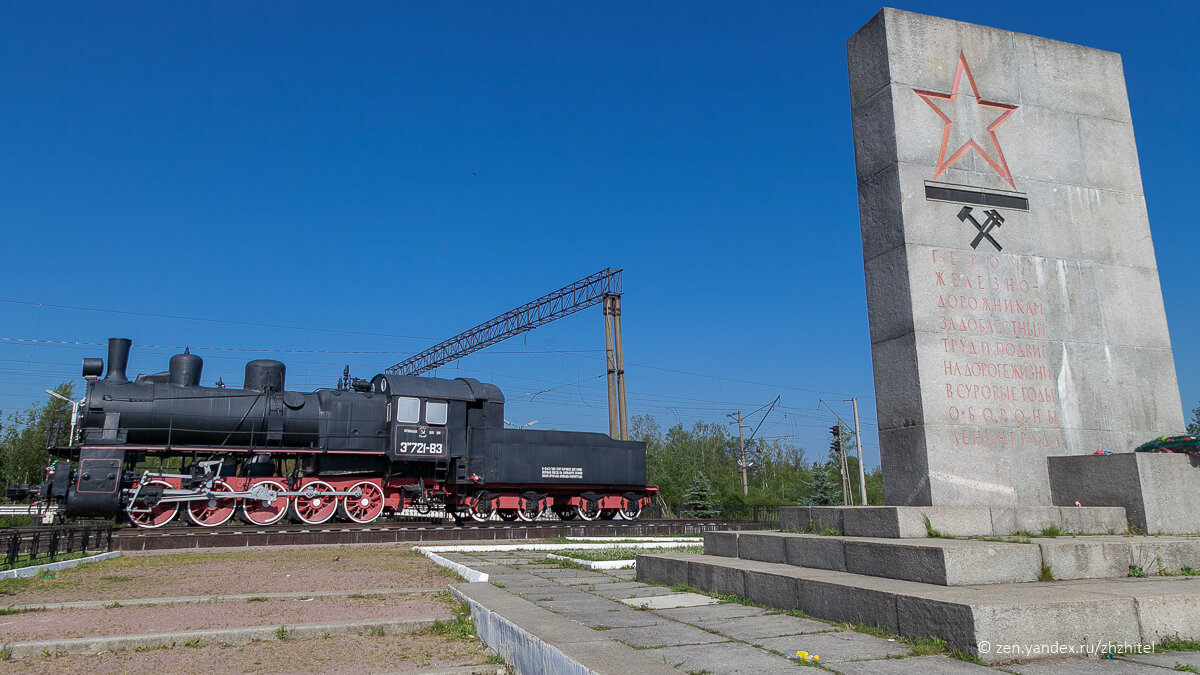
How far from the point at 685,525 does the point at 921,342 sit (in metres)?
14.2

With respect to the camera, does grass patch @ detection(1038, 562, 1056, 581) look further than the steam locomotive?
No

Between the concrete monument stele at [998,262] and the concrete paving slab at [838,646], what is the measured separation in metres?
2.32

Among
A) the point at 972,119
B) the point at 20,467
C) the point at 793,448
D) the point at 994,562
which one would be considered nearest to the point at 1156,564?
the point at 994,562

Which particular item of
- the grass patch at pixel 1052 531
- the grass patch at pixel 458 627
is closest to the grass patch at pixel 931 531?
the grass patch at pixel 1052 531

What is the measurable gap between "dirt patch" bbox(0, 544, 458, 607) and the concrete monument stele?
6.02 m

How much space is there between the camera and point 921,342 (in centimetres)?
652

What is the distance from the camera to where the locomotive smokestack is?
18.7 meters

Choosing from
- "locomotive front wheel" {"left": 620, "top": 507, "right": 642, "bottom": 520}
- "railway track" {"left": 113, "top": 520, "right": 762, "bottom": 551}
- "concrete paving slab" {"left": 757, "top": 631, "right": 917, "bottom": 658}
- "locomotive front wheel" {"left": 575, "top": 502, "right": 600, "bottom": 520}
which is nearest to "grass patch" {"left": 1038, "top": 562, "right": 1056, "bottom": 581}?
"concrete paving slab" {"left": 757, "top": 631, "right": 917, "bottom": 658}

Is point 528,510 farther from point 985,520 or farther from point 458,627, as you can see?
point 985,520

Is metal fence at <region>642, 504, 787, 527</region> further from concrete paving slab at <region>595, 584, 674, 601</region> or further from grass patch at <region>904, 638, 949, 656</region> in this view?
grass patch at <region>904, 638, 949, 656</region>

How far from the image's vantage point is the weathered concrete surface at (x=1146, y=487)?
6043 mm

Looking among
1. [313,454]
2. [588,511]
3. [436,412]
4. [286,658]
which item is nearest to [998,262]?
[286,658]

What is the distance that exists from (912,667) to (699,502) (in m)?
29.4

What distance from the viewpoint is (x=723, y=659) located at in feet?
13.3
